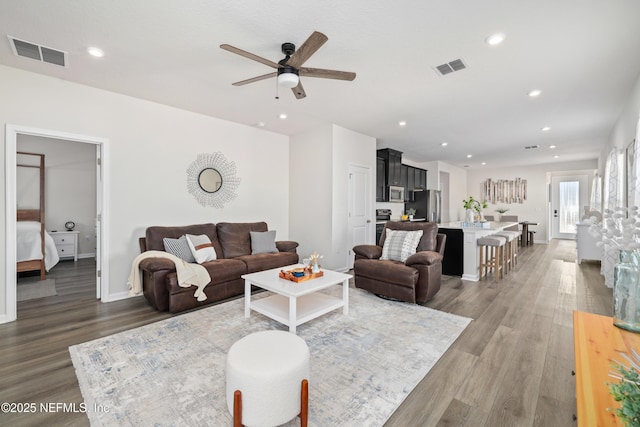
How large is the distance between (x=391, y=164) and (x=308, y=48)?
5041 mm

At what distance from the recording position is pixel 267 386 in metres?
1.41

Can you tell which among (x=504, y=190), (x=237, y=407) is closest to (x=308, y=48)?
(x=237, y=407)

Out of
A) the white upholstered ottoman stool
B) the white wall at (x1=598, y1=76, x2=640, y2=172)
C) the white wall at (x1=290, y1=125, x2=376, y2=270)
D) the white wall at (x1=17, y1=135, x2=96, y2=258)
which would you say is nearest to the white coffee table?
the white upholstered ottoman stool

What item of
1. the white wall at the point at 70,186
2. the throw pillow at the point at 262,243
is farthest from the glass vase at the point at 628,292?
the white wall at the point at 70,186

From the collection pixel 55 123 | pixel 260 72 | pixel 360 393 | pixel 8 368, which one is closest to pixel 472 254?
pixel 360 393

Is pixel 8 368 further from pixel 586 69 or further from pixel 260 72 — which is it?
pixel 586 69

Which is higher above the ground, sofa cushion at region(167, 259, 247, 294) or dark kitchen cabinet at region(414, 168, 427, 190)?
dark kitchen cabinet at region(414, 168, 427, 190)

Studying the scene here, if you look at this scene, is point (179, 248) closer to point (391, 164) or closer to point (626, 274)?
point (626, 274)

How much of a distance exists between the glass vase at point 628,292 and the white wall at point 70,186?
811cm

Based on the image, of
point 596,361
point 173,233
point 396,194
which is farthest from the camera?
point 396,194

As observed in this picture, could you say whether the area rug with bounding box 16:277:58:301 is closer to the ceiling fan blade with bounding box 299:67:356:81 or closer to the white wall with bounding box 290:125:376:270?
the white wall with bounding box 290:125:376:270

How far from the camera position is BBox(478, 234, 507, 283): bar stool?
4.43 metres

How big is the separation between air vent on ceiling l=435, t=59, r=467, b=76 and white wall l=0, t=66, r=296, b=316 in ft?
11.0

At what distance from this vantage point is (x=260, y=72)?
3.03 metres
